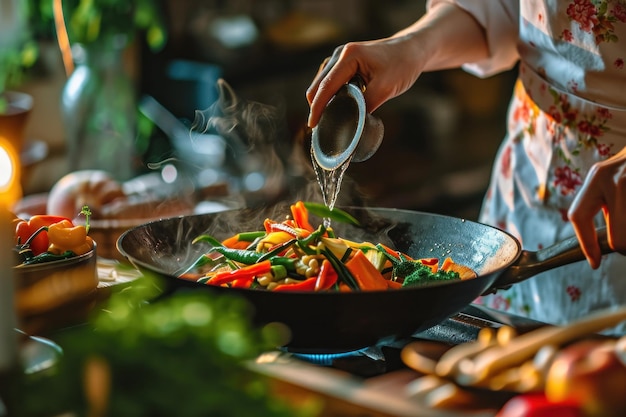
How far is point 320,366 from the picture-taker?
115 cm

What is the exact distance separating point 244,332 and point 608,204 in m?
0.71

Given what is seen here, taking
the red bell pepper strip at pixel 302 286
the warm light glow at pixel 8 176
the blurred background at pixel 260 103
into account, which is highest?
the warm light glow at pixel 8 176

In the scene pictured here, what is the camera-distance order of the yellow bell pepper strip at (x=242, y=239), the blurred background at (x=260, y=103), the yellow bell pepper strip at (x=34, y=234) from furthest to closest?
the blurred background at (x=260, y=103) < the yellow bell pepper strip at (x=242, y=239) < the yellow bell pepper strip at (x=34, y=234)

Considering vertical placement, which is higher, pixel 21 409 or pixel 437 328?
pixel 21 409

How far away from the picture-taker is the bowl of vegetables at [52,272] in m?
1.19

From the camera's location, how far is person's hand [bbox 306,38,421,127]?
1465mm

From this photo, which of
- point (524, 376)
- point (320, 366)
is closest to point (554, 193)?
point (320, 366)

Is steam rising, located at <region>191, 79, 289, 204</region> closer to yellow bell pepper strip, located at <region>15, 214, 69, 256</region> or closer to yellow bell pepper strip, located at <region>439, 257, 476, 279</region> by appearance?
yellow bell pepper strip, located at <region>15, 214, 69, 256</region>

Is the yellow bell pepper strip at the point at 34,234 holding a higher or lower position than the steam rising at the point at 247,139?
higher

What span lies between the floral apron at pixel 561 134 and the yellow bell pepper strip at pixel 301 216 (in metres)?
0.66

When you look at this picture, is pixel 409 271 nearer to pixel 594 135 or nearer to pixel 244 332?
pixel 244 332

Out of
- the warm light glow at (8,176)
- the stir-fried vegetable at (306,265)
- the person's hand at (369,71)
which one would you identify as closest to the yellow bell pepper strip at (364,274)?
the stir-fried vegetable at (306,265)

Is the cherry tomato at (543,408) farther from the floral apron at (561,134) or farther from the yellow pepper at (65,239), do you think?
the floral apron at (561,134)

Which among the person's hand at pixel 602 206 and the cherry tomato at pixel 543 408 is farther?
the person's hand at pixel 602 206
